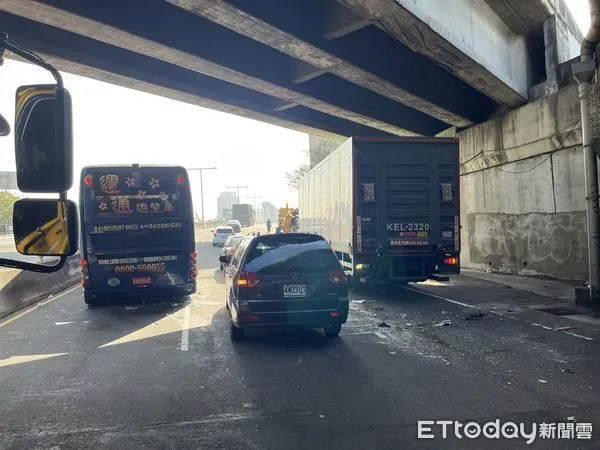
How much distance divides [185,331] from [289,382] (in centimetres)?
363

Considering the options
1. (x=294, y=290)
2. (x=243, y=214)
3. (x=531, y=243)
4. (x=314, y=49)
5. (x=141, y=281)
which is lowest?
(x=141, y=281)

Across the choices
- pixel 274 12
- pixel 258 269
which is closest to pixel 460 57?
pixel 274 12

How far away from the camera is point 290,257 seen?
7.41 m

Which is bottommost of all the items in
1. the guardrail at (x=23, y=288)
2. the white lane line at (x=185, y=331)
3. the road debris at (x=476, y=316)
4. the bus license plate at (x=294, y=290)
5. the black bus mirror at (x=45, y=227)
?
the road debris at (x=476, y=316)

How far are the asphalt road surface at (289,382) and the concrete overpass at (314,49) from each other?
254 inches

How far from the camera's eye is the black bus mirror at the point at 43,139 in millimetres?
2592

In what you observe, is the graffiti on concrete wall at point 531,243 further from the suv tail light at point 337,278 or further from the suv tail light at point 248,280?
the suv tail light at point 248,280

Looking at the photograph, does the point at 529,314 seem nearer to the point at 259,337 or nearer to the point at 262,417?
the point at 259,337

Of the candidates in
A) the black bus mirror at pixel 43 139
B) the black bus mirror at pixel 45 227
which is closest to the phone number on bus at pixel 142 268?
the black bus mirror at pixel 45 227

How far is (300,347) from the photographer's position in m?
7.23

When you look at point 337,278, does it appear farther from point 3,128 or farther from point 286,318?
point 3,128

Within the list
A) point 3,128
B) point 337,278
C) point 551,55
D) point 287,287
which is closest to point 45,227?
point 3,128

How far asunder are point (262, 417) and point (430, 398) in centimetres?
182

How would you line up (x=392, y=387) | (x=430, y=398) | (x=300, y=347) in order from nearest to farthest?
(x=430, y=398)
(x=392, y=387)
(x=300, y=347)
